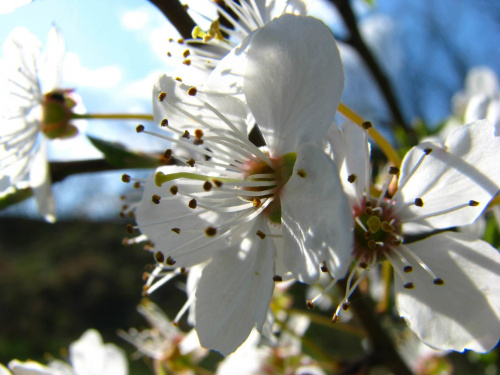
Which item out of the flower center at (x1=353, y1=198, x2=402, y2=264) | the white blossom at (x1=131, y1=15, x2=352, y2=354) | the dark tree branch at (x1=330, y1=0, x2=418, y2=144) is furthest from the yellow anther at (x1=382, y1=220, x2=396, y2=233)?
the dark tree branch at (x1=330, y1=0, x2=418, y2=144)

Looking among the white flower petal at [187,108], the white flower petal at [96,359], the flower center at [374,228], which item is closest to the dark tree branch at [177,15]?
the white flower petal at [187,108]

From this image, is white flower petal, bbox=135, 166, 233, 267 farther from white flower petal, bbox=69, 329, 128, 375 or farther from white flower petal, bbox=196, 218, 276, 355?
white flower petal, bbox=69, 329, 128, 375

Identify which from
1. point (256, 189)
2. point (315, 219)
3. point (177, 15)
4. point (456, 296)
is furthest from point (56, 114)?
point (456, 296)

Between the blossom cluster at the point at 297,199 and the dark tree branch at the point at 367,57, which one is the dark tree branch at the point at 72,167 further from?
the dark tree branch at the point at 367,57

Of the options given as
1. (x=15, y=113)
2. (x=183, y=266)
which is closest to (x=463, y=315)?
(x=183, y=266)

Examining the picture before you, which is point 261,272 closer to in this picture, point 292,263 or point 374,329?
point 292,263

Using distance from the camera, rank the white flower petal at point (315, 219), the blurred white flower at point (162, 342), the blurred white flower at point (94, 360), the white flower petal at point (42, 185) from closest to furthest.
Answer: the white flower petal at point (315, 219) < the white flower petal at point (42, 185) < the blurred white flower at point (94, 360) < the blurred white flower at point (162, 342)

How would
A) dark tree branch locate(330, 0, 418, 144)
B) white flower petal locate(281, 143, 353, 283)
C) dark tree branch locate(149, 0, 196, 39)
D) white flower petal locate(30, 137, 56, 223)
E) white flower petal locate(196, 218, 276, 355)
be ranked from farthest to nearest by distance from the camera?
dark tree branch locate(330, 0, 418, 144) < white flower petal locate(30, 137, 56, 223) < dark tree branch locate(149, 0, 196, 39) < white flower petal locate(196, 218, 276, 355) < white flower petal locate(281, 143, 353, 283)
